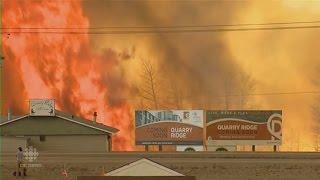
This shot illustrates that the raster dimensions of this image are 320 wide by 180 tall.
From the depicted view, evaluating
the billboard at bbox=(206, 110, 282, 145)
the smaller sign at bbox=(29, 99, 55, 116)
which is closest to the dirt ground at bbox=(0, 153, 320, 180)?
the smaller sign at bbox=(29, 99, 55, 116)

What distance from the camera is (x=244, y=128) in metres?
61.3

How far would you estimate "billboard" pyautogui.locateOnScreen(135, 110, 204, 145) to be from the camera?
61656 millimetres

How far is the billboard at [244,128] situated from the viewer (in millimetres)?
60875

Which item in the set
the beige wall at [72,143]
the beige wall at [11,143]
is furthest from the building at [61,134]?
the beige wall at [11,143]

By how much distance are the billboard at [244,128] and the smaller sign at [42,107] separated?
1624 cm

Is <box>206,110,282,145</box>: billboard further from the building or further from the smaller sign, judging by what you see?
the smaller sign

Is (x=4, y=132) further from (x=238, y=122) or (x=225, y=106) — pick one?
(x=225, y=106)

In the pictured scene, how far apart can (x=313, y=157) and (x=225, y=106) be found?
5351 cm

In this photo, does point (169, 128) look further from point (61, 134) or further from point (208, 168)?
point (208, 168)

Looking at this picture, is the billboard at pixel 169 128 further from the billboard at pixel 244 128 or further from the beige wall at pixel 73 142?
the beige wall at pixel 73 142

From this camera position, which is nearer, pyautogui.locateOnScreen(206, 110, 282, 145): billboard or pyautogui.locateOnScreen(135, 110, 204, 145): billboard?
pyautogui.locateOnScreen(206, 110, 282, 145): billboard

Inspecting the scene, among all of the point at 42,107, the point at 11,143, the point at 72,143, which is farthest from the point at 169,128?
the point at 11,143

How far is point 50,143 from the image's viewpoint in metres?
55.4

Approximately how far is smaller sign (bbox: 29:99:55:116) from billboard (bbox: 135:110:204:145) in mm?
9391
